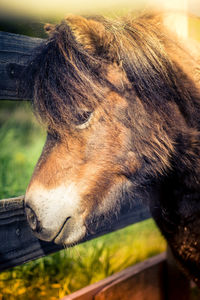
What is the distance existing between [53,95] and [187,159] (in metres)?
0.41

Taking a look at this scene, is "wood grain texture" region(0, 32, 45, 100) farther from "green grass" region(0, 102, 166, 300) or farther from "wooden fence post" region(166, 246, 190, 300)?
"wooden fence post" region(166, 246, 190, 300)

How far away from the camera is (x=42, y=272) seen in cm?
83

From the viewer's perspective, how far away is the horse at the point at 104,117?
2.27 ft

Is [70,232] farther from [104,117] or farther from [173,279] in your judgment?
[173,279]

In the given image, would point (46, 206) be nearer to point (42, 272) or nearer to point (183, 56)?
point (42, 272)

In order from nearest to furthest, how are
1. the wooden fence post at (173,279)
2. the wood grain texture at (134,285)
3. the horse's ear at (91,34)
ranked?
1. the horse's ear at (91,34)
2. the wood grain texture at (134,285)
3. the wooden fence post at (173,279)

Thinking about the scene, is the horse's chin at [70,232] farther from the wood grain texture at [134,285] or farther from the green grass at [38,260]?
the wood grain texture at [134,285]

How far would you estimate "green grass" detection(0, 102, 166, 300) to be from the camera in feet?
2.41

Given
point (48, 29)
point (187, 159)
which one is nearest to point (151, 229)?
point (187, 159)

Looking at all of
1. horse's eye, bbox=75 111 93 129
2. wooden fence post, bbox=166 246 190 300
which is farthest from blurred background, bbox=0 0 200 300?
wooden fence post, bbox=166 246 190 300

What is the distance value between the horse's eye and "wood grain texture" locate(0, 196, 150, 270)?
0.88 ft

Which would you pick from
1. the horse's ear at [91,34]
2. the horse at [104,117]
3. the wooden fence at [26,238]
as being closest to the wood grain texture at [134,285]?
the wooden fence at [26,238]

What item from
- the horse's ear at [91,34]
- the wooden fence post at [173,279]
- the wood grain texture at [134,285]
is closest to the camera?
the horse's ear at [91,34]

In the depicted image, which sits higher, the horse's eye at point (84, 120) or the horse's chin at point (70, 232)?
the horse's eye at point (84, 120)
